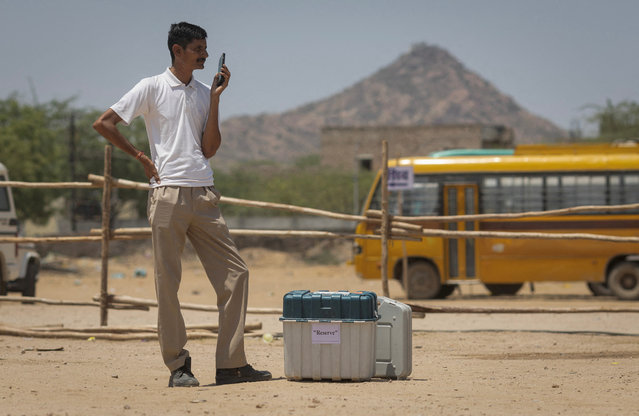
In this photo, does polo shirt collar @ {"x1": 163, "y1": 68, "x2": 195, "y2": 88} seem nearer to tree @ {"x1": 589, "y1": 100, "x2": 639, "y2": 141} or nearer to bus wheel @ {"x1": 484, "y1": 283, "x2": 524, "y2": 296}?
bus wheel @ {"x1": 484, "y1": 283, "x2": 524, "y2": 296}

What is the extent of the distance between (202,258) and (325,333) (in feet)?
2.80

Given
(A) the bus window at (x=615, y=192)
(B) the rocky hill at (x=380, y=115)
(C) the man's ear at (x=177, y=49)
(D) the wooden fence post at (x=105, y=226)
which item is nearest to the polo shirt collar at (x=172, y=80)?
(C) the man's ear at (x=177, y=49)

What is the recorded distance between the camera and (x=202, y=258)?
→ 5.67 m

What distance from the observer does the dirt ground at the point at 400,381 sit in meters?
4.84

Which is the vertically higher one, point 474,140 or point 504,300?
point 474,140

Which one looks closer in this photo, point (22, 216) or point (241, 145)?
point (22, 216)

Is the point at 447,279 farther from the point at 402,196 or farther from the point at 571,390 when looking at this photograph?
the point at 571,390

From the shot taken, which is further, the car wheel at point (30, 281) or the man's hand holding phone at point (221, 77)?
the car wheel at point (30, 281)

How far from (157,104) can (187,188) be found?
533mm

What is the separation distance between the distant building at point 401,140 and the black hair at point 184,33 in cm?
4399

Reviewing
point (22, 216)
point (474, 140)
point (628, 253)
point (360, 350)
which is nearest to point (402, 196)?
point (628, 253)

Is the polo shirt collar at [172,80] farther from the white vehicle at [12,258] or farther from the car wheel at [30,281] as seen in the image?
the car wheel at [30,281]

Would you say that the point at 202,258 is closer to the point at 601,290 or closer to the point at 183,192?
the point at 183,192

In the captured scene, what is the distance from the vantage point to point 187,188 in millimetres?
5523
